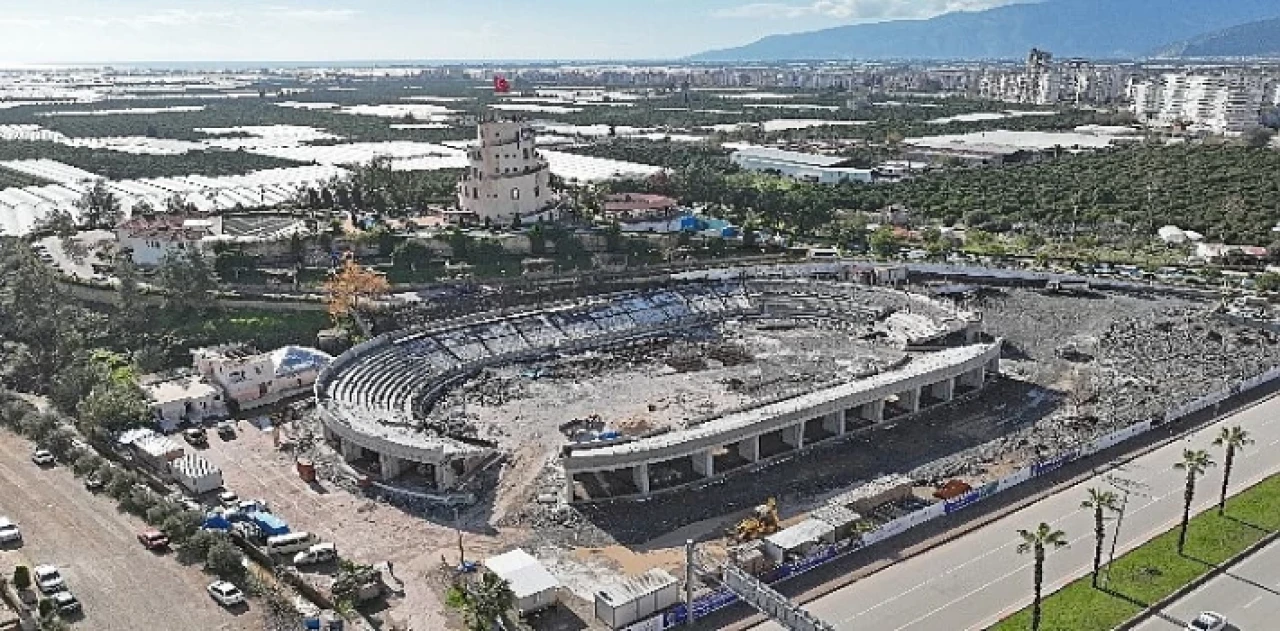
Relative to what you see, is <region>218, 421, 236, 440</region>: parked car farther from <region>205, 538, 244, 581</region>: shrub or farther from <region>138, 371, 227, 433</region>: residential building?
<region>205, 538, 244, 581</region>: shrub

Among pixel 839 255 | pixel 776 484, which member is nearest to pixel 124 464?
pixel 776 484

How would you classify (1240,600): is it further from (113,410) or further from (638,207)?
(638,207)

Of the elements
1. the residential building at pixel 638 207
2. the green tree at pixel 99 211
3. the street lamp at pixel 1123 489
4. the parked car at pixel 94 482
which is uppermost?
the residential building at pixel 638 207

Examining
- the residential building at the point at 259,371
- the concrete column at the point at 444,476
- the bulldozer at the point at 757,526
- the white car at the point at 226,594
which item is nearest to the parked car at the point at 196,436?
the residential building at the point at 259,371

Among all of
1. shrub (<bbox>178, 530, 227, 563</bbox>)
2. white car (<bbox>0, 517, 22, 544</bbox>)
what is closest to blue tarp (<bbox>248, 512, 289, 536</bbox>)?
shrub (<bbox>178, 530, 227, 563</bbox>)

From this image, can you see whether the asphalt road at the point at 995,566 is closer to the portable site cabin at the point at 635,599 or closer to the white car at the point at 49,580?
the portable site cabin at the point at 635,599

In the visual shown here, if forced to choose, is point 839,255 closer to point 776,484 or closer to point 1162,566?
point 776,484
